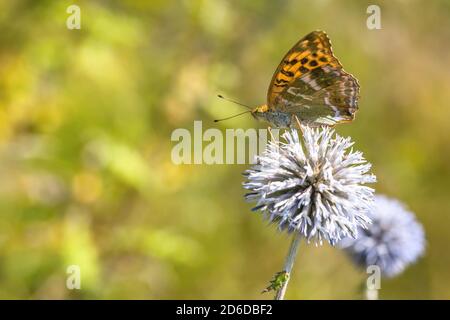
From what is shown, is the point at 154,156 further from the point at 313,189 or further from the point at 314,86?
the point at 313,189

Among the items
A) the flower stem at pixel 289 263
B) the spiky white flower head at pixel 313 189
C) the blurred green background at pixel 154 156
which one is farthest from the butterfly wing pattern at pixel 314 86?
the blurred green background at pixel 154 156

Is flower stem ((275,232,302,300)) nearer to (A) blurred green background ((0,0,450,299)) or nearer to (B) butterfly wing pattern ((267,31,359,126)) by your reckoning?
(B) butterfly wing pattern ((267,31,359,126))

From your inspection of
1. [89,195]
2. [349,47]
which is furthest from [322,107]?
[349,47]

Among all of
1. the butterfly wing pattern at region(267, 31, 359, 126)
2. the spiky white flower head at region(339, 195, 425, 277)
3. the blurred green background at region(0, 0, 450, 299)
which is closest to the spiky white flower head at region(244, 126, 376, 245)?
the butterfly wing pattern at region(267, 31, 359, 126)

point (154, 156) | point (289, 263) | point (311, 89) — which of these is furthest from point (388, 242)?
point (154, 156)

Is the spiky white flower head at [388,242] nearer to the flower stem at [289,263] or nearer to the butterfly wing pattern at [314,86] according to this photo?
the butterfly wing pattern at [314,86]
